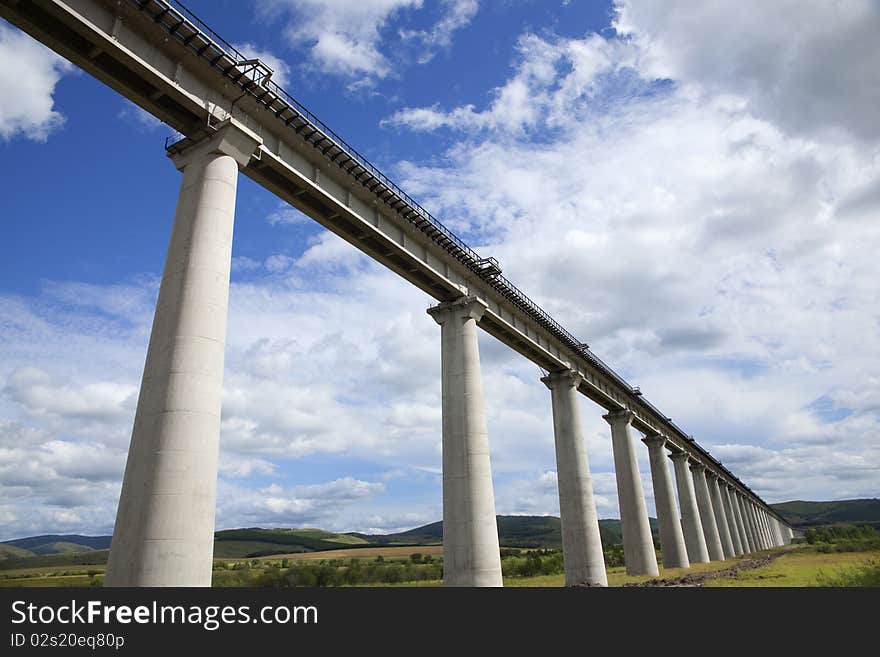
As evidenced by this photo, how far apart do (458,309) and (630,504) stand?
31.6 m

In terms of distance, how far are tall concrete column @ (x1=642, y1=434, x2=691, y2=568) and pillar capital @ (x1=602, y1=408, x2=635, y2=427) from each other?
46.3 feet

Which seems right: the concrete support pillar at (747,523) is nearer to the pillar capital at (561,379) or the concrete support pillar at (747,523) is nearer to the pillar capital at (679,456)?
the pillar capital at (679,456)

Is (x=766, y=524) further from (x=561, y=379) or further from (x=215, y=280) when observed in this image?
(x=215, y=280)

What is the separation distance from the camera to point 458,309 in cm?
3328

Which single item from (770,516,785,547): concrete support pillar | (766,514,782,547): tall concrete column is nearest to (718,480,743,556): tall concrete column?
(766,514,782,547): tall concrete column

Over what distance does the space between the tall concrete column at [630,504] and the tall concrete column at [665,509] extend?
1067 centimetres

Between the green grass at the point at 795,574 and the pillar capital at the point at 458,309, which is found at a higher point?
the pillar capital at the point at 458,309

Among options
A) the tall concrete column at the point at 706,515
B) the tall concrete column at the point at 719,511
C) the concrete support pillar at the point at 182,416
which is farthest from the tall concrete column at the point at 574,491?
the tall concrete column at the point at 719,511

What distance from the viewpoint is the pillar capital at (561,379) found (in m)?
45.7

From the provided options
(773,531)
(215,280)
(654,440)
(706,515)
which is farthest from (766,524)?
(215,280)

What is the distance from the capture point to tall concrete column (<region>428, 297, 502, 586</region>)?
27141mm
